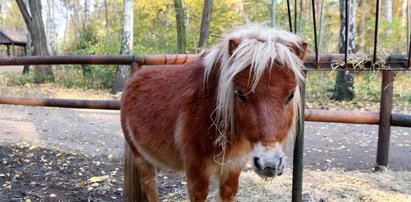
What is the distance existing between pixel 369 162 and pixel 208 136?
9.86ft

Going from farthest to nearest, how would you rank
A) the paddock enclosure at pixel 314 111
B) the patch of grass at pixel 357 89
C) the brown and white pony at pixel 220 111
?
the patch of grass at pixel 357 89, the paddock enclosure at pixel 314 111, the brown and white pony at pixel 220 111

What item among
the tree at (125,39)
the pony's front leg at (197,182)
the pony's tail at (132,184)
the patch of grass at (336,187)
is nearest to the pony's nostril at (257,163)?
the pony's front leg at (197,182)

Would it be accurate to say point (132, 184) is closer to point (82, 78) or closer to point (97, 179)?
point (97, 179)

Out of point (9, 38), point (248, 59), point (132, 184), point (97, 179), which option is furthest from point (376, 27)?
point (9, 38)

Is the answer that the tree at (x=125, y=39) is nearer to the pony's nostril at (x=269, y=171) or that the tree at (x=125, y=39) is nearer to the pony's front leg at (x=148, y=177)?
the pony's front leg at (x=148, y=177)

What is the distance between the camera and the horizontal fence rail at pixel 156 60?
2.37m

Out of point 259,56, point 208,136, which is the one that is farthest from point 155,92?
point 259,56

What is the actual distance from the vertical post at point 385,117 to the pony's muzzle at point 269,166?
2.35 metres

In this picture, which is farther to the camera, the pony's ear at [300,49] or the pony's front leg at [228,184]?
the pony's front leg at [228,184]

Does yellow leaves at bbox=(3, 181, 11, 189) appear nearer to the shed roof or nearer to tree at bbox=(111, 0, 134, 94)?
tree at bbox=(111, 0, 134, 94)

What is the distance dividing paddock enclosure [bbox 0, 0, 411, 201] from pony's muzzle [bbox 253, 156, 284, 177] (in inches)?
29.5

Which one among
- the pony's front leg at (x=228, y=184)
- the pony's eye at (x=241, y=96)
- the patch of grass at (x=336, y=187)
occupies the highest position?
the pony's eye at (x=241, y=96)

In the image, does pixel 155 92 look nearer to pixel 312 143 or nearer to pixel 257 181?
pixel 257 181

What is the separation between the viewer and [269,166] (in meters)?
1.68
